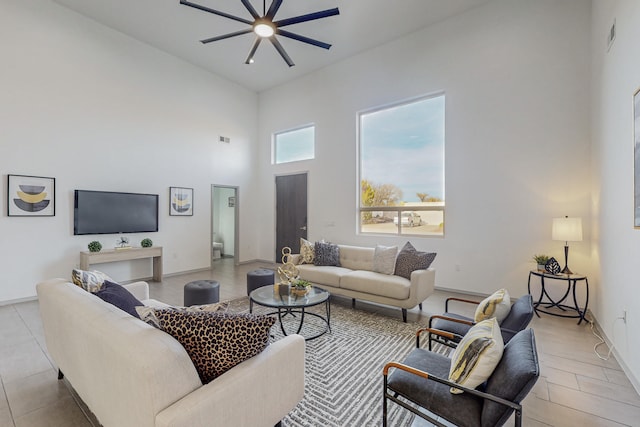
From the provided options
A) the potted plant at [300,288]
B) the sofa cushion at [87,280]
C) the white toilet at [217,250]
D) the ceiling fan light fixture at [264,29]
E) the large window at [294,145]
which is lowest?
the white toilet at [217,250]

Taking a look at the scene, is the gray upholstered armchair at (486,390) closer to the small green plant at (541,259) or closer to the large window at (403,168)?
the small green plant at (541,259)

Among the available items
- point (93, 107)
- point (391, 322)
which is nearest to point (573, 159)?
point (391, 322)

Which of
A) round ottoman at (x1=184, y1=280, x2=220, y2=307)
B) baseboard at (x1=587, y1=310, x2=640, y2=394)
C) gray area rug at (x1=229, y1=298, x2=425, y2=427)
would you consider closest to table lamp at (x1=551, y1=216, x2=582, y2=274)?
baseboard at (x1=587, y1=310, x2=640, y2=394)

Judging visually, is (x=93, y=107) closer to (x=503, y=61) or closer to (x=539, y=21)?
(x=503, y=61)

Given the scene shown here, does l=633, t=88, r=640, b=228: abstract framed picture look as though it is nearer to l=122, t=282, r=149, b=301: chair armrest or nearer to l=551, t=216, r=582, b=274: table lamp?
l=551, t=216, r=582, b=274: table lamp

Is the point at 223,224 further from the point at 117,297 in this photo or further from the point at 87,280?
the point at 117,297

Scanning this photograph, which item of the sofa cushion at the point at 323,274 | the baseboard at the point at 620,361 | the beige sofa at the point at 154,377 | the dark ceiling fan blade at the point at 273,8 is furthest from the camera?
the sofa cushion at the point at 323,274

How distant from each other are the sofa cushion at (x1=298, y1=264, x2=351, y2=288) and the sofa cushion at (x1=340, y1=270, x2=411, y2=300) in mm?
109

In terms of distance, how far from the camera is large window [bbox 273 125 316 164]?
6746 millimetres

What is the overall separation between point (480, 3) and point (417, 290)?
14.9ft

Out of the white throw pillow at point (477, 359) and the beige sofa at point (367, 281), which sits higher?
the white throw pillow at point (477, 359)

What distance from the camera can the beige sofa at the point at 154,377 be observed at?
1097 millimetres

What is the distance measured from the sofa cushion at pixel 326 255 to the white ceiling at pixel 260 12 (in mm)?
3810

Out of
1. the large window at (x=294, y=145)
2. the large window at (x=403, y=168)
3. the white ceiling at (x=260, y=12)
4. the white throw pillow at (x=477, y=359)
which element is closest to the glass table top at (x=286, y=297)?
the white throw pillow at (x=477, y=359)
